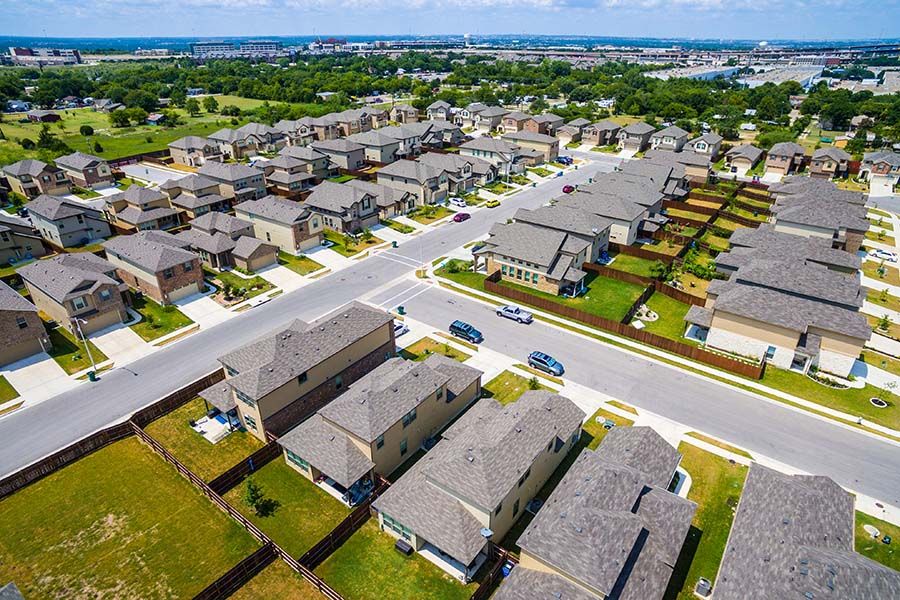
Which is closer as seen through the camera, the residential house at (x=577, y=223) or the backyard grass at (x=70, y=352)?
the backyard grass at (x=70, y=352)

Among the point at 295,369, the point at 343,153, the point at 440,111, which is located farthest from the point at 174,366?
the point at 440,111

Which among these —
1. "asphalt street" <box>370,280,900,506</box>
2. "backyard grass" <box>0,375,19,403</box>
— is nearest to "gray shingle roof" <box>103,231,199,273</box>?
"backyard grass" <box>0,375,19,403</box>

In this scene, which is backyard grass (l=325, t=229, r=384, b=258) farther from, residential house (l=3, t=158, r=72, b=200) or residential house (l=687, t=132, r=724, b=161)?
residential house (l=687, t=132, r=724, b=161)

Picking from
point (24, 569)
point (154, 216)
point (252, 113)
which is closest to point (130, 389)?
point (24, 569)

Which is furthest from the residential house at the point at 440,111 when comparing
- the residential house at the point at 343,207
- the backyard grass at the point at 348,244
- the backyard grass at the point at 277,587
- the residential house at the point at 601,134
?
the backyard grass at the point at 277,587

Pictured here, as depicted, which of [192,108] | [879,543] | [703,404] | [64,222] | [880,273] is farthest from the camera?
[192,108]

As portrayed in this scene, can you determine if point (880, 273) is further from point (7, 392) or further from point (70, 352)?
point (7, 392)

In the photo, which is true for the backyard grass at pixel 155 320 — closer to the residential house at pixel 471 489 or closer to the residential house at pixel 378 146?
the residential house at pixel 471 489
